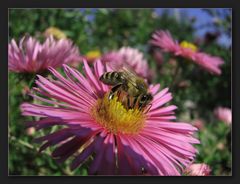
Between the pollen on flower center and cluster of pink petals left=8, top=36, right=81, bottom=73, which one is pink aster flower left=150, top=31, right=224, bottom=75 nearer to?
cluster of pink petals left=8, top=36, right=81, bottom=73

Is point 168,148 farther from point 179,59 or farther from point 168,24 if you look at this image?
point 168,24

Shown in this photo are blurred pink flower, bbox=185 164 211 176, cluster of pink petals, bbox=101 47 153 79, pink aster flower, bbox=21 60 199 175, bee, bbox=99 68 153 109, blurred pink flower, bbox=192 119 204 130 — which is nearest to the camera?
pink aster flower, bbox=21 60 199 175

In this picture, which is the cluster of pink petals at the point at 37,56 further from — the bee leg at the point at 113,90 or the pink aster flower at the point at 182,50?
the pink aster flower at the point at 182,50

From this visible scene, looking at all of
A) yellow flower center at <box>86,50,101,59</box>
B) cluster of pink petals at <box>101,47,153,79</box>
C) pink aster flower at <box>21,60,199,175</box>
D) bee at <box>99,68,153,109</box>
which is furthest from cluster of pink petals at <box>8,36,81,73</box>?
yellow flower center at <box>86,50,101,59</box>

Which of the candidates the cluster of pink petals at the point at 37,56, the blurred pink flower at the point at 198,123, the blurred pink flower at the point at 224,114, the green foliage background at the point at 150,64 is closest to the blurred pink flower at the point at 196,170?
the green foliage background at the point at 150,64

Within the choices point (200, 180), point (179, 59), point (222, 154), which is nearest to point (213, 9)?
point (179, 59)

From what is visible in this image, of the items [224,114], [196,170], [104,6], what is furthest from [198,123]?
[196,170]
